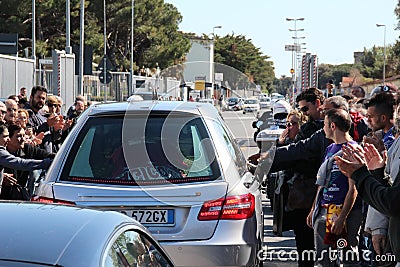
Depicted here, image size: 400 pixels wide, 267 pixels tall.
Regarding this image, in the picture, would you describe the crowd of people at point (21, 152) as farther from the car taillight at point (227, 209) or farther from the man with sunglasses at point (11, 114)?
the car taillight at point (227, 209)

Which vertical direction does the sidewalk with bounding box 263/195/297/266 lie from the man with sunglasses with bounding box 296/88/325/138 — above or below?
below

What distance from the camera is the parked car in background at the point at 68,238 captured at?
2930 millimetres

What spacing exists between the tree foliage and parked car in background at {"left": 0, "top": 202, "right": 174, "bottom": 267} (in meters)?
48.8

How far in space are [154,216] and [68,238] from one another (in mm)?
2966

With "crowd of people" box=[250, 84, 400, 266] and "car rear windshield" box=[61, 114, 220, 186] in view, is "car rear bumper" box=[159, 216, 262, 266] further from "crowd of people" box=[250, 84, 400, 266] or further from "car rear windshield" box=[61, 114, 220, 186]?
"crowd of people" box=[250, 84, 400, 266]

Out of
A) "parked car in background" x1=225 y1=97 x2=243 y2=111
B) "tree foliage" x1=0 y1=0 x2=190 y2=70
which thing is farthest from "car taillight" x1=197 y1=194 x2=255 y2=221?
"tree foliage" x1=0 y1=0 x2=190 y2=70

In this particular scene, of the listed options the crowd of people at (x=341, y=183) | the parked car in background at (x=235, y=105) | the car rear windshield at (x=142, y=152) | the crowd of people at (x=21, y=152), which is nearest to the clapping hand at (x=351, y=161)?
the crowd of people at (x=341, y=183)

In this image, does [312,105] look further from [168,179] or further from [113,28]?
[113,28]

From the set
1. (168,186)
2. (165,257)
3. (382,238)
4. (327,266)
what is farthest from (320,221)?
(165,257)

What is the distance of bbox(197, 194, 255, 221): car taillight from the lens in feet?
20.0

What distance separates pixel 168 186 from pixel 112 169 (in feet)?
1.61

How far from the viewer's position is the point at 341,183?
6.57 m

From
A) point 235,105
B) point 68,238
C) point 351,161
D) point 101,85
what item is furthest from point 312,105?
point 101,85

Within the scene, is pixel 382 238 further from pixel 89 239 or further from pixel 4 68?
pixel 4 68
